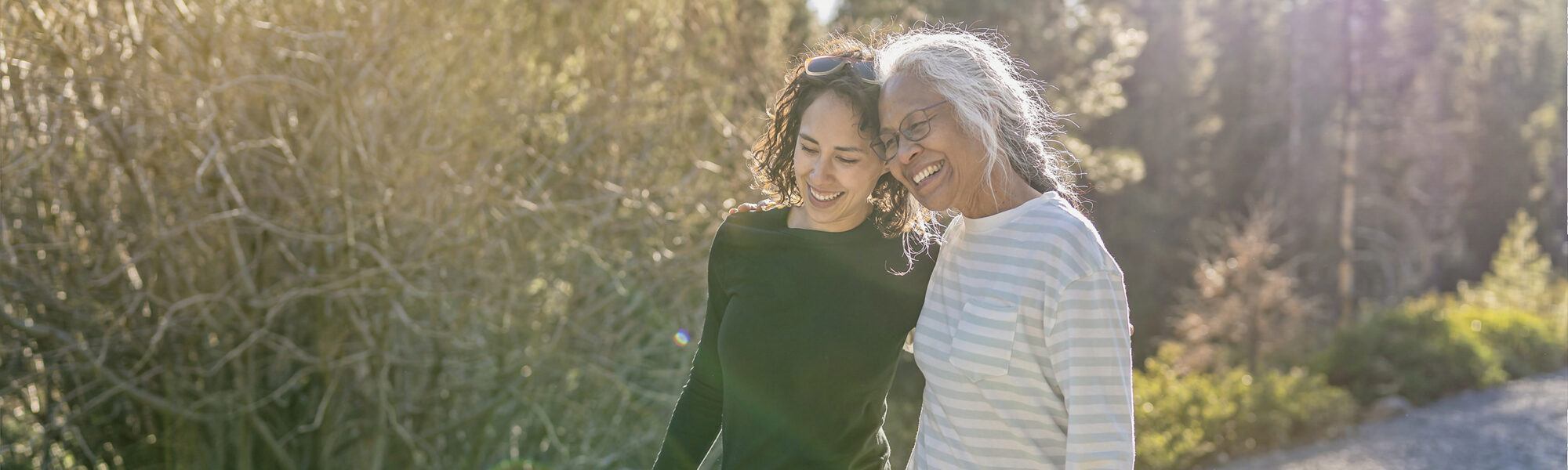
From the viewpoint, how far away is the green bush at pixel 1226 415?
7625 mm

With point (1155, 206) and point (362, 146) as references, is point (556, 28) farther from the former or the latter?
point (1155, 206)

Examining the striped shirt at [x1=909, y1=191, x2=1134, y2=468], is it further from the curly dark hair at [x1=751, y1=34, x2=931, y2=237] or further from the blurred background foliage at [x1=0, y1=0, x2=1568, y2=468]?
the blurred background foliage at [x1=0, y1=0, x2=1568, y2=468]

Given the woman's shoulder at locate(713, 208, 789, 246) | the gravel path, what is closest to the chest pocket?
the woman's shoulder at locate(713, 208, 789, 246)

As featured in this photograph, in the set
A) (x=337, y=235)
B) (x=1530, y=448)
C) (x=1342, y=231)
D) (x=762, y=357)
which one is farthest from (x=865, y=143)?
(x=1342, y=231)

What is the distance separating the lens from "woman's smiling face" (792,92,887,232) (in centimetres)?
191

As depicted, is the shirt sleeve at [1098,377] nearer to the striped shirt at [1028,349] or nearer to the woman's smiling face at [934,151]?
the striped shirt at [1028,349]

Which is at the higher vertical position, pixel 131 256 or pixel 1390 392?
pixel 131 256

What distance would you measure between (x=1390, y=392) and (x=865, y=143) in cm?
961

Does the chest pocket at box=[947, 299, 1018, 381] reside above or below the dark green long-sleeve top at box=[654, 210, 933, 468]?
above

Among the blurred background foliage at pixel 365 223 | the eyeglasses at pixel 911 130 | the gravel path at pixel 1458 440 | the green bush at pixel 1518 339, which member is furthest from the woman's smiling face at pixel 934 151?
the green bush at pixel 1518 339

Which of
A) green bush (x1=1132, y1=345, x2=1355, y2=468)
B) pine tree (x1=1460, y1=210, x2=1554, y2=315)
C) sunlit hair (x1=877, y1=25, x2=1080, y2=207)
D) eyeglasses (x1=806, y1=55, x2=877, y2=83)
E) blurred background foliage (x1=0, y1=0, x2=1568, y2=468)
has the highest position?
sunlit hair (x1=877, y1=25, x2=1080, y2=207)

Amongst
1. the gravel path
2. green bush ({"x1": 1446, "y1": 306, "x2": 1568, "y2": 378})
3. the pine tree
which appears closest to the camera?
the gravel path

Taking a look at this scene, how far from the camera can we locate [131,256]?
4246mm

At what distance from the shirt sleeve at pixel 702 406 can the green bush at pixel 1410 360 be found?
9452mm
